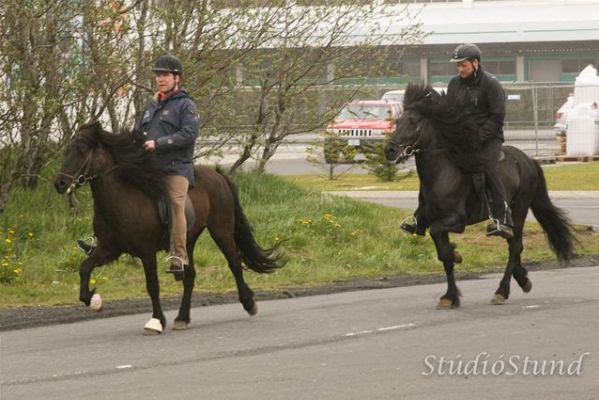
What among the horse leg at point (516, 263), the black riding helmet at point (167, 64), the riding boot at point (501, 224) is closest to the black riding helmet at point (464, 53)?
the riding boot at point (501, 224)

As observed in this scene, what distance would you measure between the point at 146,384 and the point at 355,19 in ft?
49.1

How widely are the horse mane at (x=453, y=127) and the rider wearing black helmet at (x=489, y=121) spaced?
0.37 feet

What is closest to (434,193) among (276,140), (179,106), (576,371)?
(179,106)

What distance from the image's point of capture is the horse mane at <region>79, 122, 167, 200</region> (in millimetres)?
13156

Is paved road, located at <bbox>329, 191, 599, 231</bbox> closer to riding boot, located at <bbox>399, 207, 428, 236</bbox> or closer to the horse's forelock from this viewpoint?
riding boot, located at <bbox>399, 207, 428, 236</bbox>

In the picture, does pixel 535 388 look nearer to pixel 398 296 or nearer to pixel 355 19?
pixel 398 296

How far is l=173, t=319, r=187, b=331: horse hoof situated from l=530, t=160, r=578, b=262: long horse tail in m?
5.03

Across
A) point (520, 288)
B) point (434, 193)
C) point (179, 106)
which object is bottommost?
point (520, 288)

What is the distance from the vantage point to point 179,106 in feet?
43.9

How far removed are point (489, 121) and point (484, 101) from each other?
0.69 ft

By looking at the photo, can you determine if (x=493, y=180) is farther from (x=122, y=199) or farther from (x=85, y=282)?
(x=85, y=282)

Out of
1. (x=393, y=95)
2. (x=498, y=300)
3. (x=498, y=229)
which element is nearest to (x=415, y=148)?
(x=498, y=229)

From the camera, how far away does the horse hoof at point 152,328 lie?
1289cm

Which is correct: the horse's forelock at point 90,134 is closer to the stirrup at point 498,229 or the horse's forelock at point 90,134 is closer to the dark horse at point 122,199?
the dark horse at point 122,199
